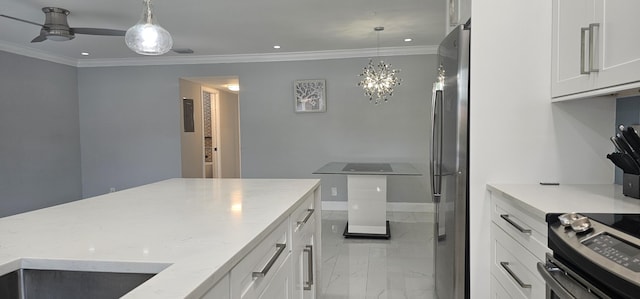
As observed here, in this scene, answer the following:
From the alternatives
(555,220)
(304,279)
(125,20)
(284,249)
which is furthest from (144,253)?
(125,20)

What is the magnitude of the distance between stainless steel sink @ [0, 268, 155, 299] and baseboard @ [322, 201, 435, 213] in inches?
181

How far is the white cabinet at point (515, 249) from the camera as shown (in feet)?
4.39

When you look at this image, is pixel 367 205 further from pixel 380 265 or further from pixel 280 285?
pixel 280 285

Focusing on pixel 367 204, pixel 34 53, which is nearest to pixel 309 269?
pixel 367 204

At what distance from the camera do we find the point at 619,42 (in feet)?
4.34

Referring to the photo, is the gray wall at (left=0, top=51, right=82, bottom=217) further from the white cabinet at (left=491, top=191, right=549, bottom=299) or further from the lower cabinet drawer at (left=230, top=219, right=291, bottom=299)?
the white cabinet at (left=491, top=191, right=549, bottom=299)

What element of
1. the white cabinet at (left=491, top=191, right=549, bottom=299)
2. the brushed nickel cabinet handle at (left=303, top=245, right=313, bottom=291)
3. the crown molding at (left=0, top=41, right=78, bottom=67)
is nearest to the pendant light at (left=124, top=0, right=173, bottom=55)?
the brushed nickel cabinet handle at (left=303, top=245, right=313, bottom=291)

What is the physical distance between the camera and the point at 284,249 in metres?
1.47

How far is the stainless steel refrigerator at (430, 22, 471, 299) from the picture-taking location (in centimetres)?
195

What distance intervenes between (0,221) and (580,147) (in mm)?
2588

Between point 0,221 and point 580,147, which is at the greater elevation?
point 580,147

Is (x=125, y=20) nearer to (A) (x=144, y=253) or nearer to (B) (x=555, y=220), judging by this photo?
(A) (x=144, y=253)

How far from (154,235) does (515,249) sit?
1.43 m

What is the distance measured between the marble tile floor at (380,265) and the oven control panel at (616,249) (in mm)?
1801
